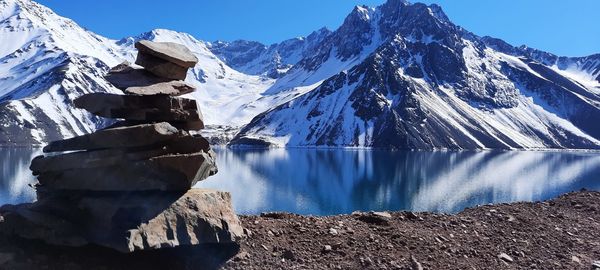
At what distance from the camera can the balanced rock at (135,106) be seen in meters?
15.7

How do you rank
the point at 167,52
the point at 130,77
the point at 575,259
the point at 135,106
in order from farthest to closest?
the point at 575,259
the point at 167,52
the point at 130,77
the point at 135,106

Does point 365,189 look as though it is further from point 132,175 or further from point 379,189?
point 132,175

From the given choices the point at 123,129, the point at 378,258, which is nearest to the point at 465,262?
the point at 378,258

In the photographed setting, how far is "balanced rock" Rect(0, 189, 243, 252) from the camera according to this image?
1355 cm

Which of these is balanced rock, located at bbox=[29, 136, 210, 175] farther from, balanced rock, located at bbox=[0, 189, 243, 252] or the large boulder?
balanced rock, located at bbox=[0, 189, 243, 252]

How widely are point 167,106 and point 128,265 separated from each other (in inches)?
195

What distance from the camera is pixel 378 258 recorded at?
51.5ft

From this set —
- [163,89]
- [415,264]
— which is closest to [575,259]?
[415,264]

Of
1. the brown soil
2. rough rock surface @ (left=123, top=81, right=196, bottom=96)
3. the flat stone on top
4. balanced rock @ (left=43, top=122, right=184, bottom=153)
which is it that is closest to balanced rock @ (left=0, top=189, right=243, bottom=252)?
the brown soil

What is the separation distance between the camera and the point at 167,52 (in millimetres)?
17062

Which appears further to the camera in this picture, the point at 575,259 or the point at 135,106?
the point at 575,259

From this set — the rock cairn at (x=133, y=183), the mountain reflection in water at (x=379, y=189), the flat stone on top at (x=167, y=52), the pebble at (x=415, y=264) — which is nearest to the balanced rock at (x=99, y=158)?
the rock cairn at (x=133, y=183)

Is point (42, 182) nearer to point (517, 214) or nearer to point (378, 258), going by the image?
point (378, 258)

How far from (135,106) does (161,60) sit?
2001 millimetres
